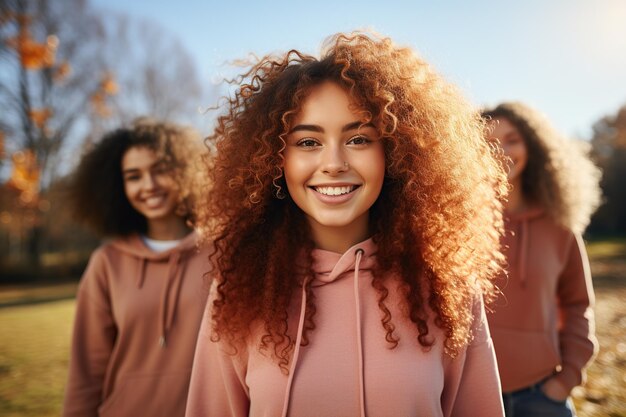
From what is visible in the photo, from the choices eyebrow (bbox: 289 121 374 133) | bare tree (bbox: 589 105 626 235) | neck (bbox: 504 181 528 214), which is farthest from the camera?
bare tree (bbox: 589 105 626 235)

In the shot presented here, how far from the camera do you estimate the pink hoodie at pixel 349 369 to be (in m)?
1.63

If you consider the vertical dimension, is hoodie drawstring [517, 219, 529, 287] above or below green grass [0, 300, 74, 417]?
above

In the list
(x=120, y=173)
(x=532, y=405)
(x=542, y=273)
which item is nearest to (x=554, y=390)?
(x=532, y=405)

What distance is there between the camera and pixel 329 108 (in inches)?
68.4

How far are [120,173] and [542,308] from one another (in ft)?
10.2

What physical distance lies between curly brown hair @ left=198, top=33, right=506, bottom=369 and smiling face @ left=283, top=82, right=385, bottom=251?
53 mm

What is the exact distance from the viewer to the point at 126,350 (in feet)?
9.10

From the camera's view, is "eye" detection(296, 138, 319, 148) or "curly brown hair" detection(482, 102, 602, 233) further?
"curly brown hair" detection(482, 102, 602, 233)

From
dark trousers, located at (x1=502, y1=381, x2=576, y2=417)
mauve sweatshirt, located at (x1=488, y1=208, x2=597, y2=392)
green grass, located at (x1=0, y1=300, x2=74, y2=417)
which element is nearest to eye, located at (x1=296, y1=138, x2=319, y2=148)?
mauve sweatshirt, located at (x1=488, y1=208, x2=597, y2=392)

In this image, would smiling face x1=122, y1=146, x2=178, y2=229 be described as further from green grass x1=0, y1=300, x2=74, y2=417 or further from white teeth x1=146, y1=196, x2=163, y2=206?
green grass x1=0, y1=300, x2=74, y2=417

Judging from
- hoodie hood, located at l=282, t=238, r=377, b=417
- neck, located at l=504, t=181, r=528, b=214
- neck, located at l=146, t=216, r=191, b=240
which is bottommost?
hoodie hood, located at l=282, t=238, r=377, b=417

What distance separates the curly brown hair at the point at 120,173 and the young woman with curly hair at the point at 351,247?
4.00 feet

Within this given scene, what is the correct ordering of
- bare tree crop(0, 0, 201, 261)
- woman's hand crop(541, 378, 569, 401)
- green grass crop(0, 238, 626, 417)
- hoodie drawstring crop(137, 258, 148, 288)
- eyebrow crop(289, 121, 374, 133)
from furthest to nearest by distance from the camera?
bare tree crop(0, 0, 201, 261) → green grass crop(0, 238, 626, 417) → hoodie drawstring crop(137, 258, 148, 288) → woman's hand crop(541, 378, 569, 401) → eyebrow crop(289, 121, 374, 133)

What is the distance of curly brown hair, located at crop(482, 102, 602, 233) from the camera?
9.64 feet
